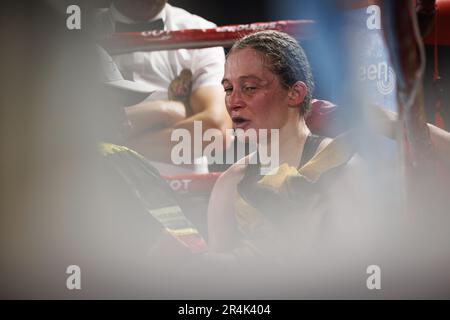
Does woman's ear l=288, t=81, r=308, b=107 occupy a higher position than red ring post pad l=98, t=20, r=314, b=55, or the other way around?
red ring post pad l=98, t=20, r=314, b=55

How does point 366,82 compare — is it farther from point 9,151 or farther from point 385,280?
point 9,151

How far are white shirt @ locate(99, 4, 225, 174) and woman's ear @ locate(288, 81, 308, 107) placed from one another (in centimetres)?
21

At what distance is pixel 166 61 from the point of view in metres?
1.64

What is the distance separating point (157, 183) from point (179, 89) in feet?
0.81

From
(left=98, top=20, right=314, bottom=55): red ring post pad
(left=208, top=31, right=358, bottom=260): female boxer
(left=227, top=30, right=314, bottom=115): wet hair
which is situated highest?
(left=98, top=20, right=314, bottom=55): red ring post pad

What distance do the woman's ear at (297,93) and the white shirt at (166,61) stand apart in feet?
0.70

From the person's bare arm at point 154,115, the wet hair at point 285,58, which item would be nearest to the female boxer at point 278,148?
the wet hair at point 285,58

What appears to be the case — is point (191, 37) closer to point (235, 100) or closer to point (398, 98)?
point (235, 100)

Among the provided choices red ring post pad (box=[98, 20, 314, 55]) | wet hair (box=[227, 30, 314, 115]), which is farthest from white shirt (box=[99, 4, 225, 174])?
wet hair (box=[227, 30, 314, 115])

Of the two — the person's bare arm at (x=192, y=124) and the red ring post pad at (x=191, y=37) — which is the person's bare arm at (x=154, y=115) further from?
the red ring post pad at (x=191, y=37)

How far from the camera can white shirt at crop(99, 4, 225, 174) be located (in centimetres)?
163

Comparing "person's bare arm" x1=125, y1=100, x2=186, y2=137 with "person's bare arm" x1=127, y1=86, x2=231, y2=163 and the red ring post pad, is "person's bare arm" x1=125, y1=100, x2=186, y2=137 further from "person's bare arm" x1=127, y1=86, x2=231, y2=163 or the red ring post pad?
the red ring post pad

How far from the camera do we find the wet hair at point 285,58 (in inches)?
61.9

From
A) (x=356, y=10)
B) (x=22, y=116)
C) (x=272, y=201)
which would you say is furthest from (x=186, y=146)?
(x=356, y=10)
